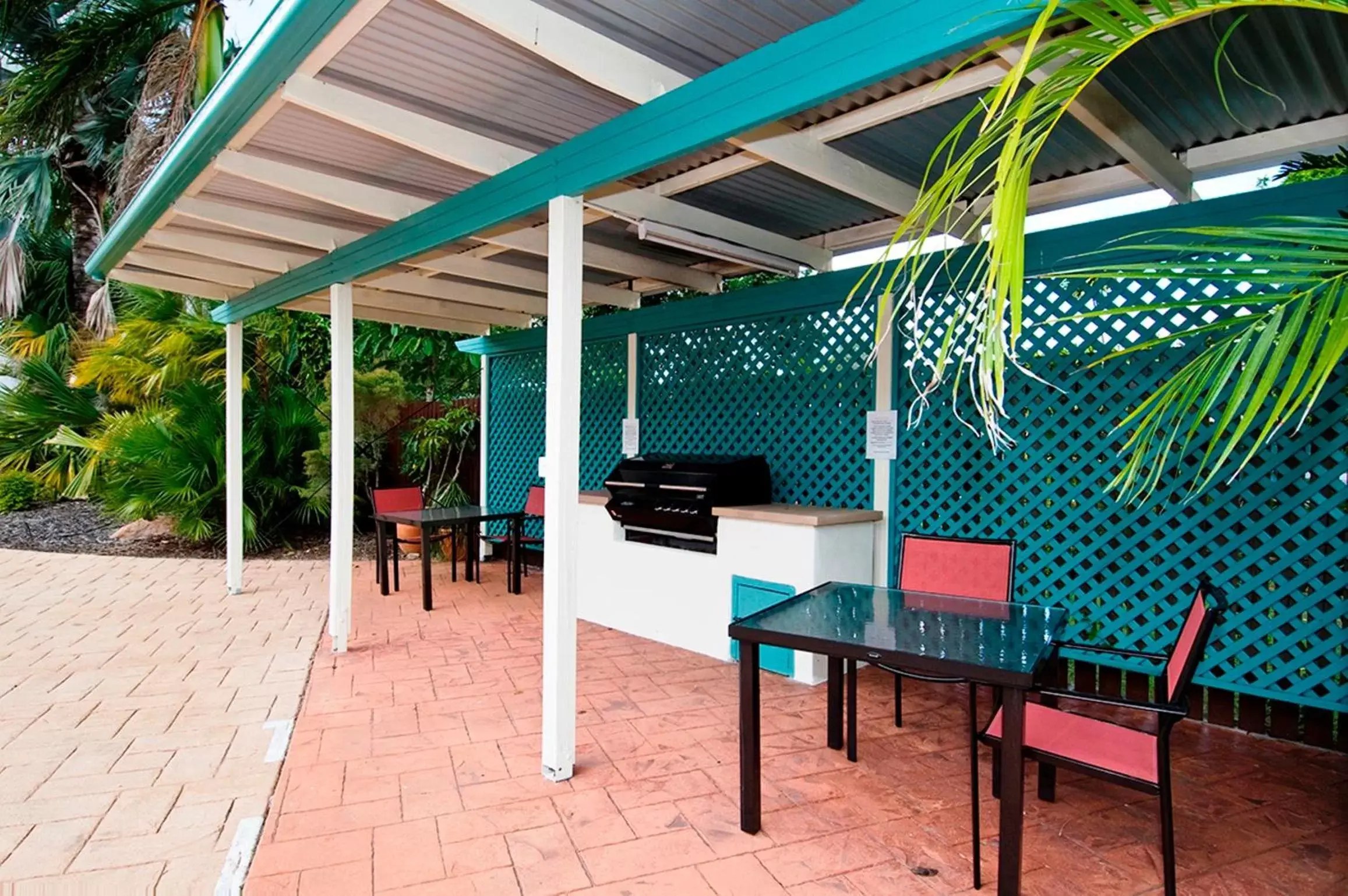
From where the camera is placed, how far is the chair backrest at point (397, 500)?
Result: 22.4 ft

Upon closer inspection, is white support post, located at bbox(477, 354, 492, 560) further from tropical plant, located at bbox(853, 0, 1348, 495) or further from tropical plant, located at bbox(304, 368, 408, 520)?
tropical plant, located at bbox(853, 0, 1348, 495)

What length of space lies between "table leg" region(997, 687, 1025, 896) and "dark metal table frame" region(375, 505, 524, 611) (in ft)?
15.0

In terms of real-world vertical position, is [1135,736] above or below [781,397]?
below

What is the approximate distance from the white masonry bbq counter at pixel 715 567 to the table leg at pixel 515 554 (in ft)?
3.30

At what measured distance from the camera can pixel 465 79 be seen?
292cm

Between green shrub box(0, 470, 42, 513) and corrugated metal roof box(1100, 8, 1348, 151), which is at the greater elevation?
corrugated metal roof box(1100, 8, 1348, 151)

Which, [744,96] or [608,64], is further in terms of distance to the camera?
[608,64]

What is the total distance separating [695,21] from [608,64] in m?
0.32

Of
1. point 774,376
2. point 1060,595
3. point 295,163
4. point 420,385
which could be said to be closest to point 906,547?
point 1060,595

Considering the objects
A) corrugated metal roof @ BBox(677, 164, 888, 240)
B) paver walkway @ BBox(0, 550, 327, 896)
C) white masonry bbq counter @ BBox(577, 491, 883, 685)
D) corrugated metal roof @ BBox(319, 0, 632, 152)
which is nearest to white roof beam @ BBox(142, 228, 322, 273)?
corrugated metal roof @ BBox(319, 0, 632, 152)

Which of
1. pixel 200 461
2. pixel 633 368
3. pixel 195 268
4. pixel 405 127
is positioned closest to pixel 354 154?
pixel 405 127

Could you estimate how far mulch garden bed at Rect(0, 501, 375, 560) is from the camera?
830cm

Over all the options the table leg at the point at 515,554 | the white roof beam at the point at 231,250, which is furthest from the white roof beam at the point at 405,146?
the table leg at the point at 515,554

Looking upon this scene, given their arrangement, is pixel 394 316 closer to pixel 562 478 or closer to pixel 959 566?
pixel 562 478
